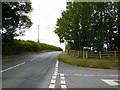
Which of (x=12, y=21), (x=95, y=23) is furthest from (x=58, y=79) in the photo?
(x=12, y=21)

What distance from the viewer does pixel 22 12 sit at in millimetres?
26172

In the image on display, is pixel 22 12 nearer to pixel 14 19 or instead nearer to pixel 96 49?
pixel 14 19

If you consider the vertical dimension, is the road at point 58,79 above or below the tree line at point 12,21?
below

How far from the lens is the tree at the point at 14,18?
21852 millimetres

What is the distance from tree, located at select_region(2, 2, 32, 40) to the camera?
21.9 metres

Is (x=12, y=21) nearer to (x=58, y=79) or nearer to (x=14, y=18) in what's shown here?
(x=14, y=18)

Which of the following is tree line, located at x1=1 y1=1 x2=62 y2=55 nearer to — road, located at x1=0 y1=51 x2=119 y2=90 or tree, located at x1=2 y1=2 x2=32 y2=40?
tree, located at x1=2 y1=2 x2=32 y2=40

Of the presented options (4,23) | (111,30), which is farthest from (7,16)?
(111,30)

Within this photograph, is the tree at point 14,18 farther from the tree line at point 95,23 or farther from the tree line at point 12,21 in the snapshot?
the tree line at point 95,23

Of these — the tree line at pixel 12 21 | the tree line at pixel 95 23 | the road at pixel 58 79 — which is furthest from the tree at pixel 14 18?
the road at pixel 58 79

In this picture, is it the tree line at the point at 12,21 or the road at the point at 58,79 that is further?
the tree line at the point at 12,21

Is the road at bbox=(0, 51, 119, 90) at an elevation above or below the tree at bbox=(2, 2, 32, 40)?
below

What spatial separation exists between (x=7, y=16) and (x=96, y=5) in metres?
13.6

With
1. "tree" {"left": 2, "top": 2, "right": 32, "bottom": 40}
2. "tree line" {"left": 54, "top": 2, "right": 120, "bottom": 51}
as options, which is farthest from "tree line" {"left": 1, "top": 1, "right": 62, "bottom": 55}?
"tree line" {"left": 54, "top": 2, "right": 120, "bottom": 51}
